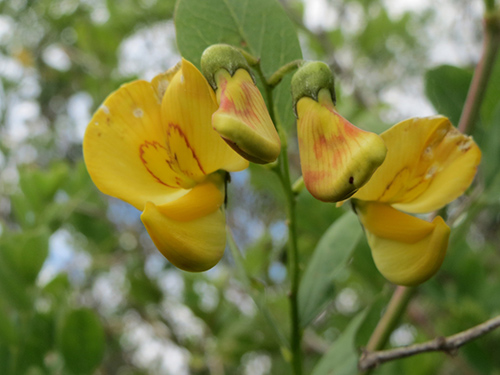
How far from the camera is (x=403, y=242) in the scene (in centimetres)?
58

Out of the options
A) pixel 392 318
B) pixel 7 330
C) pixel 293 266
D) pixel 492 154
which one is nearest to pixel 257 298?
pixel 293 266

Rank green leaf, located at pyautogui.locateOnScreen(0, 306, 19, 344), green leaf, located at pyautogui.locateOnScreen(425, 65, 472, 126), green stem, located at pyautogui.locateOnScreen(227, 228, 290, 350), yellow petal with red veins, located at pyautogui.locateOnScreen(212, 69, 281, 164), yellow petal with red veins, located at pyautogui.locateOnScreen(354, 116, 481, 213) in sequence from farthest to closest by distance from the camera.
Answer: green leaf, located at pyautogui.locateOnScreen(0, 306, 19, 344)
green leaf, located at pyautogui.locateOnScreen(425, 65, 472, 126)
green stem, located at pyautogui.locateOnScreen(227, 228, 290, 350)
yellow petal with red veins, located at pyautogui.locateOnScreen(354, 116, 481, 213)
yellow petal with red veins, located at pyautogui.locateOnScreen(212, 69, 281, 164)

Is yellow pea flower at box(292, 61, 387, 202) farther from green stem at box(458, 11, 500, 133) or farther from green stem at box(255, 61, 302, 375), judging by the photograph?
green stem at box(458, 11, 500, 133)

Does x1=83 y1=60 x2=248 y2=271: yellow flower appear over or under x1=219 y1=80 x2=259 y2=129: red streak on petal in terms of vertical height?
under

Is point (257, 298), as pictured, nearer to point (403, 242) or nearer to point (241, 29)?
point (403, 242)

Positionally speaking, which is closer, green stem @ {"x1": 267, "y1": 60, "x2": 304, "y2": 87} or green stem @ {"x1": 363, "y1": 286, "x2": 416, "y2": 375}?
green stem @ {"x1": 267, "y1": 60, "x2": 304, "y2": 87}

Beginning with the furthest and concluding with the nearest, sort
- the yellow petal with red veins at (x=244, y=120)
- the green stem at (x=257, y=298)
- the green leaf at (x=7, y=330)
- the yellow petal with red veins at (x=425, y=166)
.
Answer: the green leaf at (x=7, y=330), the green stem at (x=257, y=298), the yellow petal with red veins at (x=425, y=166), the yellow petal with red veins at (x=244, y=120)

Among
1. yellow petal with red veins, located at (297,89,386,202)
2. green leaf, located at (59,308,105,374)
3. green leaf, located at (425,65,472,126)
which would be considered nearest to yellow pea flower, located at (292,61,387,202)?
yellow petal with red veins, located at (297,89,386,202)

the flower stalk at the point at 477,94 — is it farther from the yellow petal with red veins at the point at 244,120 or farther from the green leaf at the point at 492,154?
the yellow petal with red veins at the point at 244,120

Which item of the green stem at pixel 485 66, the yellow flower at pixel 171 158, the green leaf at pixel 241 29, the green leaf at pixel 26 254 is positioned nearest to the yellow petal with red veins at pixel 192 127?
the yellow flower at pixel 171 158

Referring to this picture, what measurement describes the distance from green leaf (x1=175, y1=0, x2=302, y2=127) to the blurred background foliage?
0.91 ft

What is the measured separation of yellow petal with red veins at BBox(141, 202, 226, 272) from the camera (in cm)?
52

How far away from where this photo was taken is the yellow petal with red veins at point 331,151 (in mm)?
461

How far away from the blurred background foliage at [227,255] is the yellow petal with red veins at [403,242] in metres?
0.14
